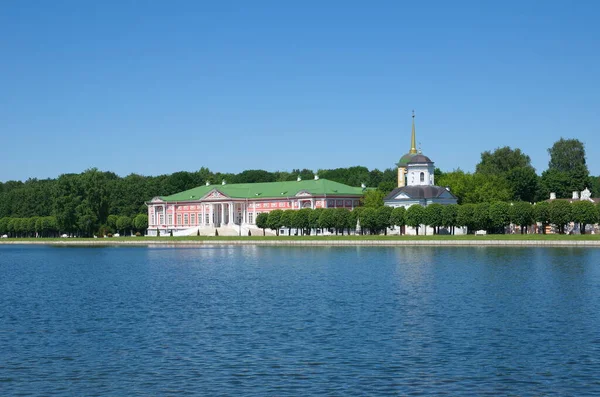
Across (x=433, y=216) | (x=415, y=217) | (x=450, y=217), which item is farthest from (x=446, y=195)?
(x=450, y=217)

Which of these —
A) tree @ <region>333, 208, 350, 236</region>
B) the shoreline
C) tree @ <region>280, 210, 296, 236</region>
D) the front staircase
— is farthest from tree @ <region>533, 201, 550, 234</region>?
the front staircase

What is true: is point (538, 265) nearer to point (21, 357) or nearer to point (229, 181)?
point (21, 357)

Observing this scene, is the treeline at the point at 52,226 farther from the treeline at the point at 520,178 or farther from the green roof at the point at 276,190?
the treeline at the point at 520,178

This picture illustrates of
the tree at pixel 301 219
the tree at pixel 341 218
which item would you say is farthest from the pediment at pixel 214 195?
the tree at pixel 341 218

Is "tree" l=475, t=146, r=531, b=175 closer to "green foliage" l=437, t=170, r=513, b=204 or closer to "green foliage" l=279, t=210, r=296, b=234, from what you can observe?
"green foliage" l=437, t=170, r=513, b=204

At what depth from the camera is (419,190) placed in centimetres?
10875

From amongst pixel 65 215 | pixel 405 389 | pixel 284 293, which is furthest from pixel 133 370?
pixel 65 215

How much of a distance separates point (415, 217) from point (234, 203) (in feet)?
141

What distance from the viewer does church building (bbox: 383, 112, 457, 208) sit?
108 meters

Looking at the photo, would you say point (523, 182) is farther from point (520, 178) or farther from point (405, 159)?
point (405, 159)

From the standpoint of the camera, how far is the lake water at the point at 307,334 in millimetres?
20062

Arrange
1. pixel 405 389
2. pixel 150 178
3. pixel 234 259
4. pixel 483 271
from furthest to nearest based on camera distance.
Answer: pixel 150 178, pixel 234 259, pixel 483 271, pixel 405 389

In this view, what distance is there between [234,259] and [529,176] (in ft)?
219

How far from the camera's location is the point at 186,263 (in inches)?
2598
